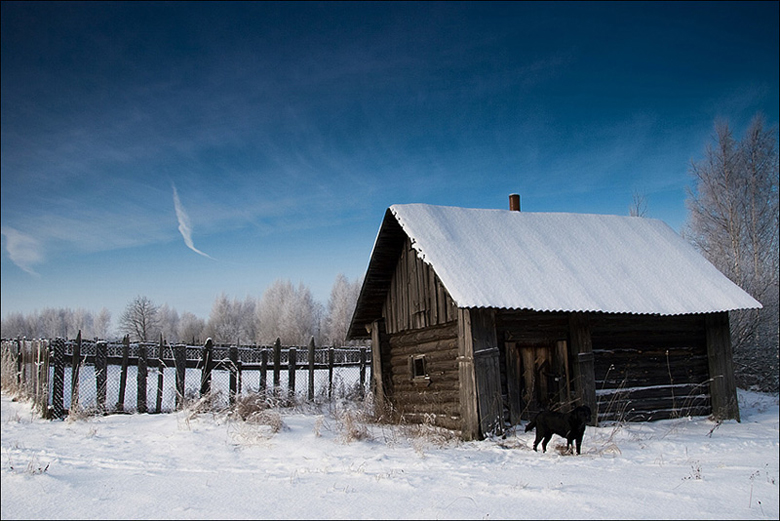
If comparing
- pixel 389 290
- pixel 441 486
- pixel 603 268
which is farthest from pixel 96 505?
pixel 603 268

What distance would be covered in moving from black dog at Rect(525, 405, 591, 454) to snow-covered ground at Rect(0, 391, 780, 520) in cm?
34

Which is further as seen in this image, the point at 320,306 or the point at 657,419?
the point at 320,306

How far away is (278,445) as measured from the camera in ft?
31.7

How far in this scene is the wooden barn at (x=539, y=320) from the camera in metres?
11.3

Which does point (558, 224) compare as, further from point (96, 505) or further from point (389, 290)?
point (96, 505)

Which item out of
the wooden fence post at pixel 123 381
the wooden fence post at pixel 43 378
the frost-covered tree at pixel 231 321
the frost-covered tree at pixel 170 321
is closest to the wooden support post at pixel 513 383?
the wooden fence post at pixel 123 381

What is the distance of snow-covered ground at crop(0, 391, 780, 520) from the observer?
17.2ft

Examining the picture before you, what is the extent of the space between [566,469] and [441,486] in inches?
89.6

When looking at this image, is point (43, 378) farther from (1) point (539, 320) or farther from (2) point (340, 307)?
(2) point (340, 307)

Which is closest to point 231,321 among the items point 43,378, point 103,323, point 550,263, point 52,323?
point 103,323

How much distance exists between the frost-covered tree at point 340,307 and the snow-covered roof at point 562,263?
160 ft

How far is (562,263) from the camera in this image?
13.4 metres

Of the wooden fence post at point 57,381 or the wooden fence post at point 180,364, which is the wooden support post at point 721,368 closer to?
the wooden fence post at point 180,364

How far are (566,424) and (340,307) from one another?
198 ft
